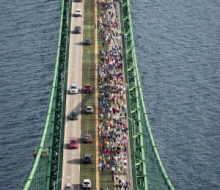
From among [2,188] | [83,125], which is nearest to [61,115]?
[83,125]

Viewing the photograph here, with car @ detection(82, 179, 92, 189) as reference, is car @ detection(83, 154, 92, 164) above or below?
above

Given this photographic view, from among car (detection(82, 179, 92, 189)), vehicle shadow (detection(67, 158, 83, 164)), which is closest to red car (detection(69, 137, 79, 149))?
vehicle shadow (detection(67, 158, 83, 164))

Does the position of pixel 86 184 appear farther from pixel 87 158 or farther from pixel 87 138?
pixel 87 138

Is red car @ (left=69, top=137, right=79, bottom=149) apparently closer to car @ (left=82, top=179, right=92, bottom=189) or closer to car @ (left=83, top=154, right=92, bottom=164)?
car @ (left=83, top=154, right=92, bottom=164)

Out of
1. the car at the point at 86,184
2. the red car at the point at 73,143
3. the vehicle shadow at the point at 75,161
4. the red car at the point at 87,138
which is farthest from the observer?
the red car at the point at 87,138

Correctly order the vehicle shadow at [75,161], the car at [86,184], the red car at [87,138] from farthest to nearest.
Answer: the red car at [87,138] → the vehicle shadow at [75,161] → the car at [86,184]

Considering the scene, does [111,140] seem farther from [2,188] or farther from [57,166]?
[2,188]

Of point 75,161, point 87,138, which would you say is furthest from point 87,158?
point 87,138

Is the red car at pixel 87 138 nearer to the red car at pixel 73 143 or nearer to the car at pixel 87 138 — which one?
the car at pixel 87 138

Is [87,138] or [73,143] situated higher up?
[87,138]

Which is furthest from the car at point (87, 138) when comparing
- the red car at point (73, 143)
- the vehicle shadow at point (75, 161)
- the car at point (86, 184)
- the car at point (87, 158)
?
the car at point (86, 184)

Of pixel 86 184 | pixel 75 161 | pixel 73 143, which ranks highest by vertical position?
pixel 73 143
